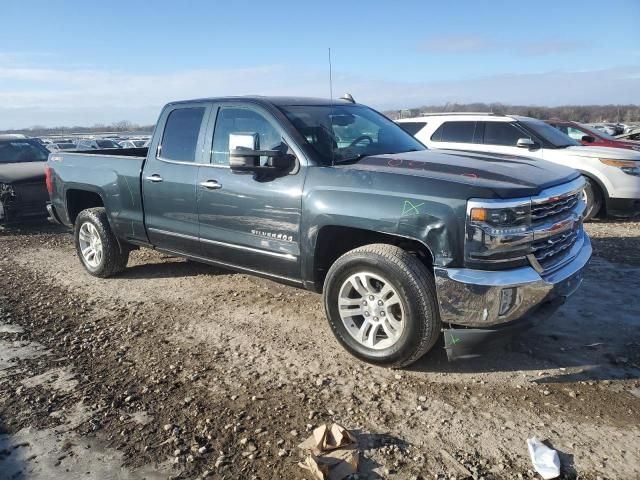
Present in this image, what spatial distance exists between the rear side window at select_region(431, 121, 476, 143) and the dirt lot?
449cm

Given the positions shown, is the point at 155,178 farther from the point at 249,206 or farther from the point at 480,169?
the point at 480,169

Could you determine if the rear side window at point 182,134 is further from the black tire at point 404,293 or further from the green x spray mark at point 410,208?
the green x spray mark at point 410,208

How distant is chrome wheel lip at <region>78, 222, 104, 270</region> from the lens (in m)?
6.02

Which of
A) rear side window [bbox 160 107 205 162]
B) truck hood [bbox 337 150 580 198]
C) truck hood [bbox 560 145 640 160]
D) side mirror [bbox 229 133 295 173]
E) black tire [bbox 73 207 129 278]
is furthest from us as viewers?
truck hood [bbox 560 145 640 160]

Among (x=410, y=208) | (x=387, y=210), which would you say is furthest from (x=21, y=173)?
(x=410, y=208)

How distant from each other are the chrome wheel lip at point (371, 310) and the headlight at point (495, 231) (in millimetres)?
615

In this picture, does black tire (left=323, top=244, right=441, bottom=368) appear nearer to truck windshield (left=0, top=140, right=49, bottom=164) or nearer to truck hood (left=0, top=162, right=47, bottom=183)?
truck hood (left=0, top=162, right=47, bottom=183)

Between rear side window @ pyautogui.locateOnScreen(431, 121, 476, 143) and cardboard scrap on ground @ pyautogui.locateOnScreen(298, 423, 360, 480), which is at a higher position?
rear side window @ pyautogui.locateOnScreen(431, 121, 476, 143)

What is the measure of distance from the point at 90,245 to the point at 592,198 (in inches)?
296

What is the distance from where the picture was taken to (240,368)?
3.85m

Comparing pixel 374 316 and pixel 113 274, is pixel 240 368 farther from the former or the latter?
pixel 113 274

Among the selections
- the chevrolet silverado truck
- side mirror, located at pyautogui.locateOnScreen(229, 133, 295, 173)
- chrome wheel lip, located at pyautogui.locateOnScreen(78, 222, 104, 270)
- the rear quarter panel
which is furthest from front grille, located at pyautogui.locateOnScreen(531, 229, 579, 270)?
chrome wheel lip, located at pyautogui.locateOnScreen(78, 222, 104, 270)

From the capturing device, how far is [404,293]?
11.5 feet

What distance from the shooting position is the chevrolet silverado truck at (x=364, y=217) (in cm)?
330
